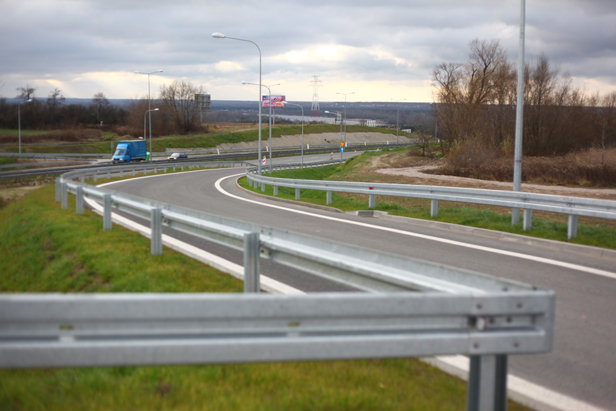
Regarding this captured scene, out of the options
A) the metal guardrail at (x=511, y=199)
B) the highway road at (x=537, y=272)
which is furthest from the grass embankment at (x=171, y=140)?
the highway road at (x=537, y=272)

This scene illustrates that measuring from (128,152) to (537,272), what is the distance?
52.4 metres

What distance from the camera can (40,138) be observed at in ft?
243

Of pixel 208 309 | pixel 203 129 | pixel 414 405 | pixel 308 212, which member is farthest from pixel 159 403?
pixel 203 129

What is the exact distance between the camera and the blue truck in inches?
2120

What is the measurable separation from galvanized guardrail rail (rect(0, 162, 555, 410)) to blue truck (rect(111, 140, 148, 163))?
54.3 metres

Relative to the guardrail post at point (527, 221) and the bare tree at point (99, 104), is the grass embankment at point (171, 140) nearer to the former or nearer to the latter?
the bare tree at point (99, 104)

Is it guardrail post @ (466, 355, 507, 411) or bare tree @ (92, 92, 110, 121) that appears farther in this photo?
bare tree @ (92, 92, 110, 121)

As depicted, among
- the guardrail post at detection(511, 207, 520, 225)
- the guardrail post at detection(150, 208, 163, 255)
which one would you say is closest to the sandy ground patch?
the guardrail post at detection(150, 208, 163, 255)

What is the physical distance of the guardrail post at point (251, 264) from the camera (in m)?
5.29

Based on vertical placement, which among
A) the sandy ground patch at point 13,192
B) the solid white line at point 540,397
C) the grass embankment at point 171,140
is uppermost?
the grass embankment at point 171,140

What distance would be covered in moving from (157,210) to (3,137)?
73.0 meters

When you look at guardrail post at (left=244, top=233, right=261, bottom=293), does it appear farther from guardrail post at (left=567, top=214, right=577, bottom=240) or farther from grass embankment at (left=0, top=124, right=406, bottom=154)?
grass embankment at (left=0, top=124, right=406, bottom=154)

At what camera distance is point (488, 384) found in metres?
3.06

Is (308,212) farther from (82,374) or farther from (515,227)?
(82,374)
